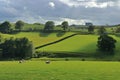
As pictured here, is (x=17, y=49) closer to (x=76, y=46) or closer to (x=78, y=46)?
(x=76, y=46)

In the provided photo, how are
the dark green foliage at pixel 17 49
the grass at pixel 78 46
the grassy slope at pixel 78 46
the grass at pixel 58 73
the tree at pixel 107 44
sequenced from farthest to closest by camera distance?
the grassy slope at pixel 78 46 < the grass at pixel 78 46 < the tree at pixel 107 44 < the dark green foliage at pixel 17 49 < the grass at pixel 58 73

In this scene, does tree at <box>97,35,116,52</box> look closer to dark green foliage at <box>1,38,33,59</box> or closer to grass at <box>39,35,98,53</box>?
grass at <box>39,35,98,53</box>

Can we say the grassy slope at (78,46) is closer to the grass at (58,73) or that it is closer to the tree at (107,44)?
the tree at (107,44)

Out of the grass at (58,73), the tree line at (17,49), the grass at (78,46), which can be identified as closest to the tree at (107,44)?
the grass at (78,46)

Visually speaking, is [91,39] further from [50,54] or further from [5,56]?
[5,56]

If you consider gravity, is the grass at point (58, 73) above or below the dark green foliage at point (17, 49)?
above

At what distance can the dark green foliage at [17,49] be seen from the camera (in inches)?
6496

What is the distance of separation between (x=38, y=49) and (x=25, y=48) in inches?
611

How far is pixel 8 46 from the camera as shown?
17225cm

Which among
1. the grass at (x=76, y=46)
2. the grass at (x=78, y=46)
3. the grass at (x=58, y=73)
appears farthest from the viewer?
the grass at (x=76, y=46)

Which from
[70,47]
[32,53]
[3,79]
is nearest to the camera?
[3,79]

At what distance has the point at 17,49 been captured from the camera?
6609 inches

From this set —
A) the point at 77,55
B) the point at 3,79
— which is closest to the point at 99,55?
the point at 77,55

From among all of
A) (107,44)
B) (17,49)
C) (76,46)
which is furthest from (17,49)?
(107,44)
